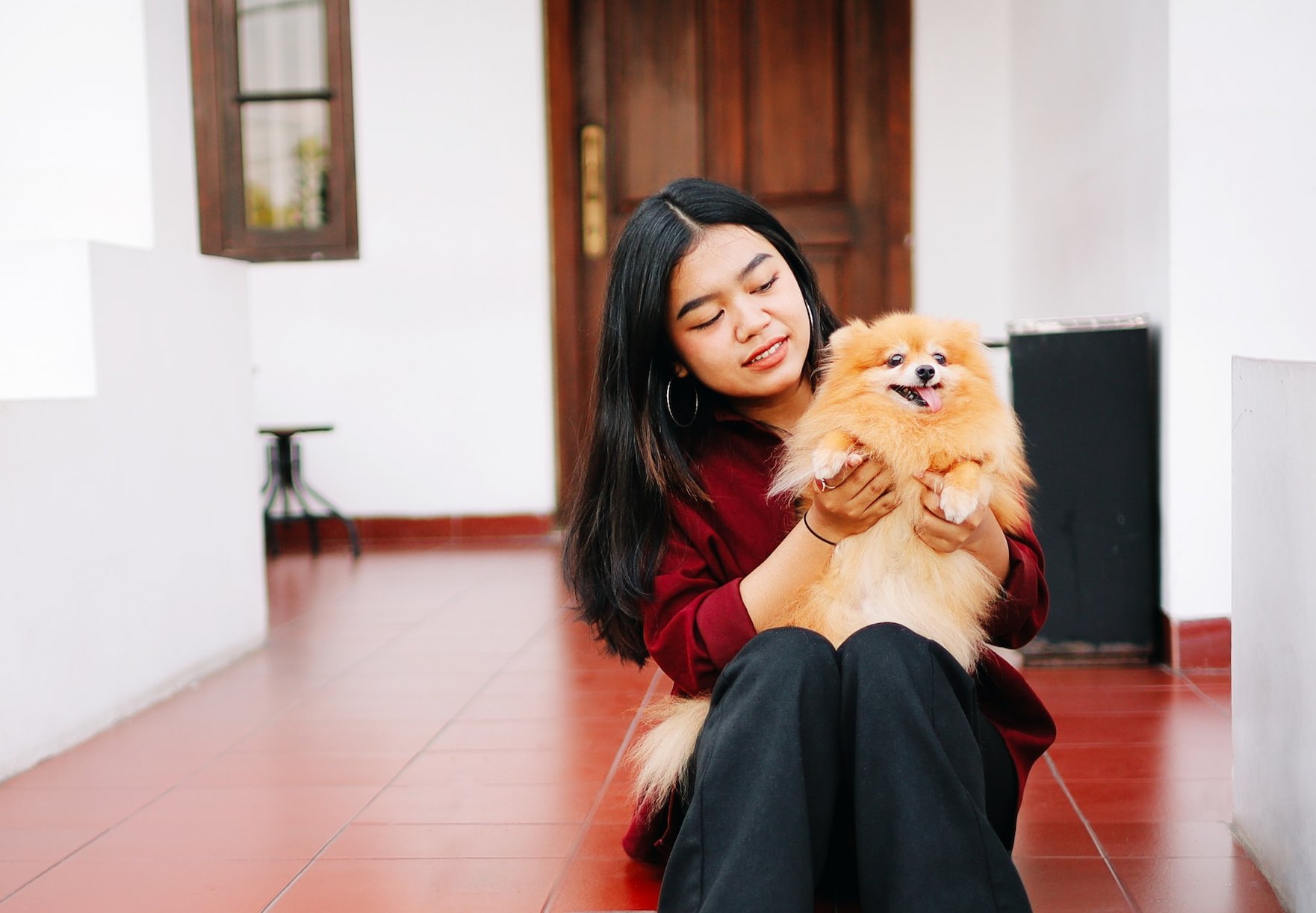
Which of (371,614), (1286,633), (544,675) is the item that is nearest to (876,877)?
(1286,633)

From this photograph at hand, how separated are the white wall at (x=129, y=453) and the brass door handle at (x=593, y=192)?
190cm

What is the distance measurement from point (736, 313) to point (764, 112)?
3.63m

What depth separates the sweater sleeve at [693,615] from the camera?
149 centimetres

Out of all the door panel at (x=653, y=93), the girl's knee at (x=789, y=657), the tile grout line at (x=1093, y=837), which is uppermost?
the door panel at (x=653, y=93)

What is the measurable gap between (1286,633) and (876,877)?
27.3 inches

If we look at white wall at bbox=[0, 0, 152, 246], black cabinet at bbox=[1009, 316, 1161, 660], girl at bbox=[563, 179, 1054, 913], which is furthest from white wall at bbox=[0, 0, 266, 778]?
black cabinet at bbox=[1009, 316, 1161, 660]

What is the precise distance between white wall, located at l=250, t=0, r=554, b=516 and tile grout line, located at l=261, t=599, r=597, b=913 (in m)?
1.63

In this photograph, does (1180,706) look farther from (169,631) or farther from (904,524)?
(169,631)

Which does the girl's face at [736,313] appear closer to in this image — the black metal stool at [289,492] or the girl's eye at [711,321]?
the girl's eye at [711,321]

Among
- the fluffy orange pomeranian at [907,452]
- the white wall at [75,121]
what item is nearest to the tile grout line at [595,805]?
the fluffy orange pomeranian at [907,452]

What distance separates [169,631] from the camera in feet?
9.91

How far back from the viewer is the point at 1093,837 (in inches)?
75.8

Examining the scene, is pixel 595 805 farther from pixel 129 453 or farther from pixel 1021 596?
pixel 129 453

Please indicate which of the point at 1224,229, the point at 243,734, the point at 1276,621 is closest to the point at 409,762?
the point at 243,734
